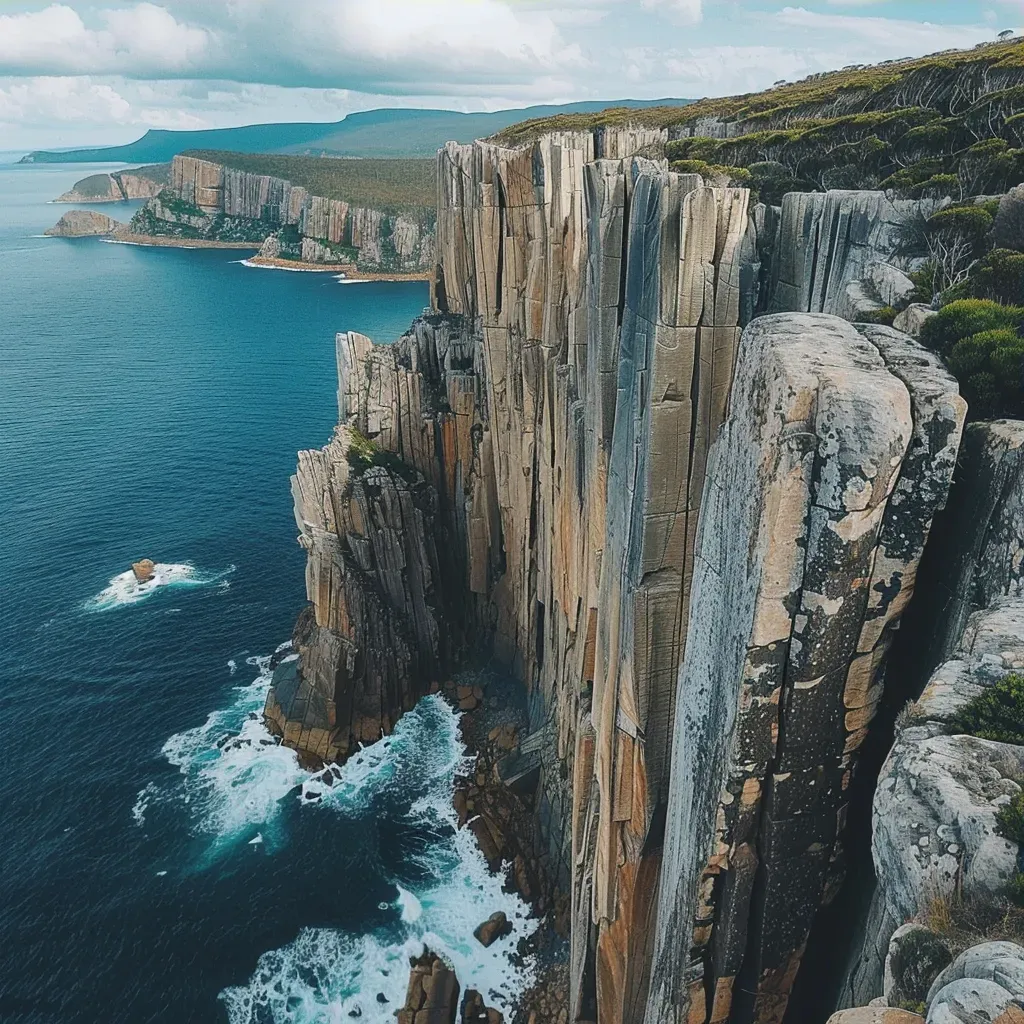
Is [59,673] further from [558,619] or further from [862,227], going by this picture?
[862,227]

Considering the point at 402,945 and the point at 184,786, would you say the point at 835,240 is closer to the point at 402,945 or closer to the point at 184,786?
the point at 402,945

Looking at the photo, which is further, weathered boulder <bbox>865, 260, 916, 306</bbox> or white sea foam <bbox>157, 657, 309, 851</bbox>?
white sea foam <bbox>157, 657, 309, 851</bbox>

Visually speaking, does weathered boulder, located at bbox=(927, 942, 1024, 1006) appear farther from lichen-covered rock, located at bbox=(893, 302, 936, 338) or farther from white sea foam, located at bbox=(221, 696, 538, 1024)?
white sea foam, located at bbox=(221, 696, 538, 1024)

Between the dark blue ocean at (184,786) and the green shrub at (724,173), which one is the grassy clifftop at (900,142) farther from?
the dark blue ocean at (184,786)

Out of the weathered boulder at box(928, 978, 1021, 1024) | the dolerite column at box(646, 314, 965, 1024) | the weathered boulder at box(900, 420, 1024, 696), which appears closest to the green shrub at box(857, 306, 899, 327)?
the dolerite column at box(646, 314, 965, 1024)

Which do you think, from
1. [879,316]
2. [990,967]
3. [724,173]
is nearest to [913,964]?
[990,967]

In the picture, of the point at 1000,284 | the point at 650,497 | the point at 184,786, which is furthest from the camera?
the point at 184,786

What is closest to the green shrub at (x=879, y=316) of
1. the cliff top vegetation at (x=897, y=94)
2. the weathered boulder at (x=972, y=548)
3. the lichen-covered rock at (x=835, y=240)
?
the lichen-covered rock at (x=835, y=240)
